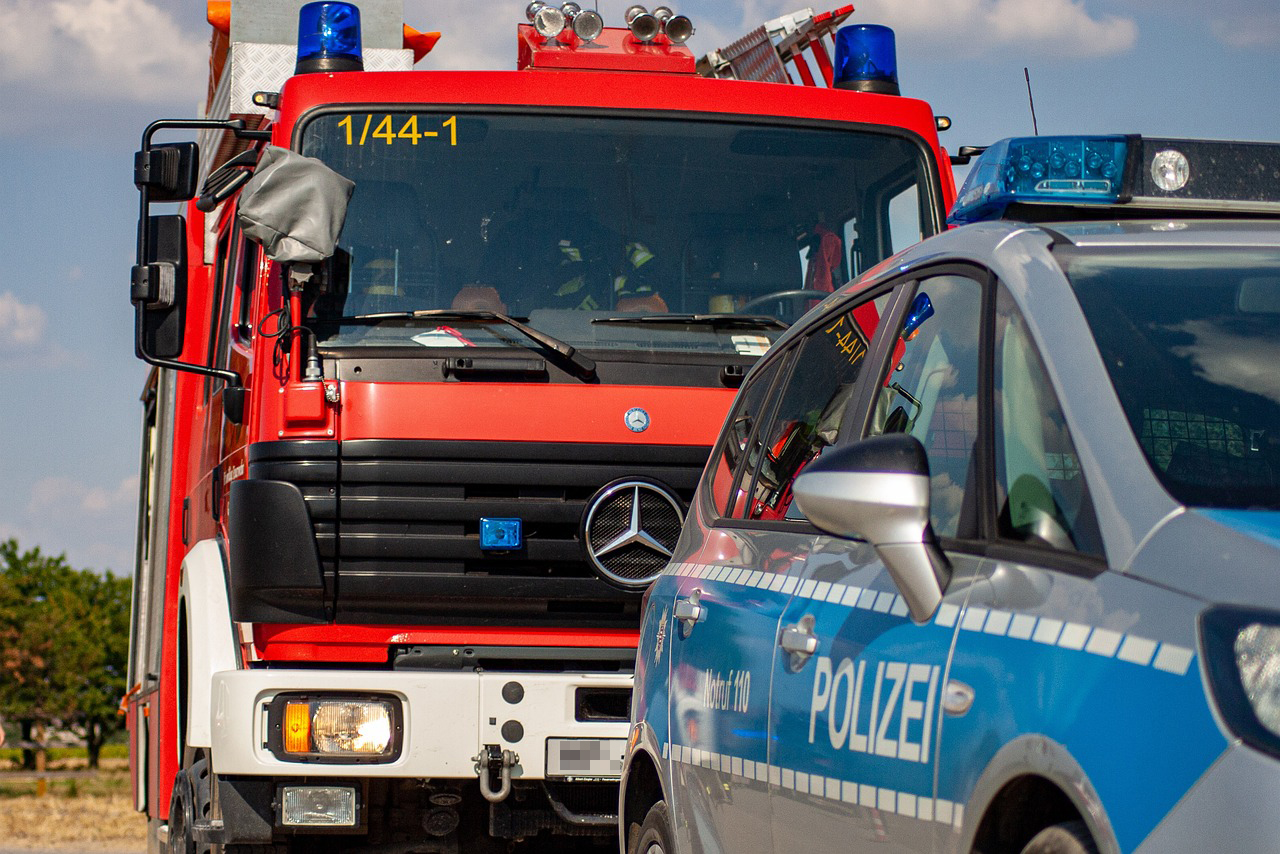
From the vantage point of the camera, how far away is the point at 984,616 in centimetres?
275

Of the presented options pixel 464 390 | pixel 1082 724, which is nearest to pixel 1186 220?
pixel 1082 724

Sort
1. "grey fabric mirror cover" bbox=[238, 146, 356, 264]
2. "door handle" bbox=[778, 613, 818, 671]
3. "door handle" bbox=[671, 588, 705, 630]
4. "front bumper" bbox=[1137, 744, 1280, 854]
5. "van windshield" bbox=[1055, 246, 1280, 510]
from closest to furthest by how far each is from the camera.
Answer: "front bumper" bbox=[1137, 744, 1280, 854], "van windshield" bbox=[1055, 246, 1280, 510], "door handle" bbox=[778, 613, 818, 671], "door handle" bbox=[671, 588, 705, 630], "grey fabric mirror cover" bbox=[238, 146, 356, 264]

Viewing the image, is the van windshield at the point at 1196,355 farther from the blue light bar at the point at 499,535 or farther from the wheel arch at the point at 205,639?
the wheel arch at the point at 205,639

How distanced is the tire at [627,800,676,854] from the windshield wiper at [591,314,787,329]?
2217 millimetres

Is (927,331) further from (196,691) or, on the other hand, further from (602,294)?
(196,691)

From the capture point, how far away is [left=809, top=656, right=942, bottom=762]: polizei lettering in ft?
9.37

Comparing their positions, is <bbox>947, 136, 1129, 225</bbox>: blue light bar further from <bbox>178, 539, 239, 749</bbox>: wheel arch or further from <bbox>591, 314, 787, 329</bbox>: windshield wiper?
<bbox>178, 539, 239, 749</bbox>: wheel arch

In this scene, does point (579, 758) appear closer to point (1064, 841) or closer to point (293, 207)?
point (293, 207)

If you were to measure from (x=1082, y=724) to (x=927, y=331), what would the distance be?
121cm

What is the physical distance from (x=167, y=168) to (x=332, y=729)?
2.07 meters

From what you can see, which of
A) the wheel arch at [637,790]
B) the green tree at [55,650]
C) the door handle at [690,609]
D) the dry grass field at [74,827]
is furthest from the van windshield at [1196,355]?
the green tree at [55,650]

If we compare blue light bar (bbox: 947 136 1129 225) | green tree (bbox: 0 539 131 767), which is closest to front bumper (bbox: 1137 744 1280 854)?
blue light bar (bbox: 947 136 1129 225)

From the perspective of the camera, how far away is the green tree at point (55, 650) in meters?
80.9

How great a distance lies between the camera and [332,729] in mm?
5980
